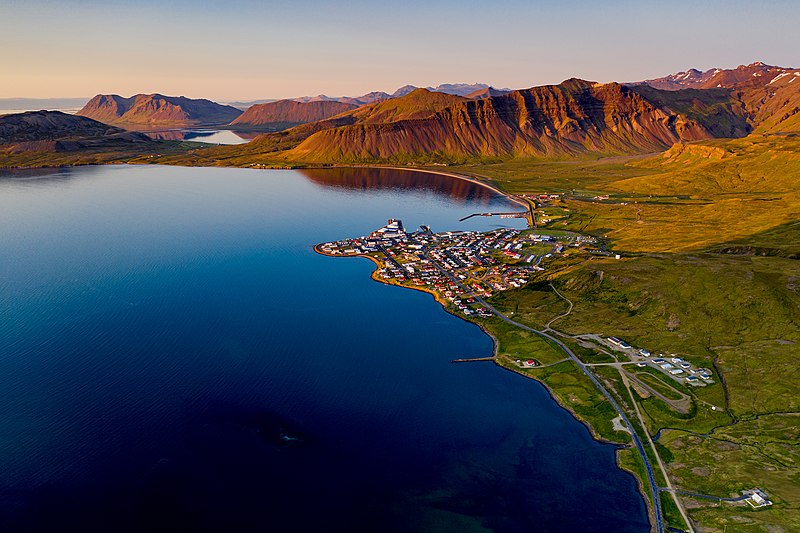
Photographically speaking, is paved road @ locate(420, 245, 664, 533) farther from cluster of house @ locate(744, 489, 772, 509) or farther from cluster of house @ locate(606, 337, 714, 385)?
cluster of house @ locate(606, 337, 714, 385)

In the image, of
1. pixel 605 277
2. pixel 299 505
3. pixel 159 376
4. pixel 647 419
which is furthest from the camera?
pixel 605 277

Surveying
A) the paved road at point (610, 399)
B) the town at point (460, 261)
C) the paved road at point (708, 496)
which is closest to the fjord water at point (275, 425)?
the paved road at point (610, 399)

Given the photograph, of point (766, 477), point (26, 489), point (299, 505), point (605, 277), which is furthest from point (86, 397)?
point (605, 277)

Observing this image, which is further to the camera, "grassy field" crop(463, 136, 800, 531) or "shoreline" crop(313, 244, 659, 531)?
"grassy field" crop(463, 136, 800, 531)

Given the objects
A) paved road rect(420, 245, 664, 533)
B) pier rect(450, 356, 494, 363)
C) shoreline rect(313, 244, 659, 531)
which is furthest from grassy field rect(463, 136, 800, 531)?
pier rect(450, 356, 494, 363)

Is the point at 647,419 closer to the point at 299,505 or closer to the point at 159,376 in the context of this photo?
the point at 299,505

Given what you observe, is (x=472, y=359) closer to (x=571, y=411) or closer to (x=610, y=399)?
(x=571, y=411)
